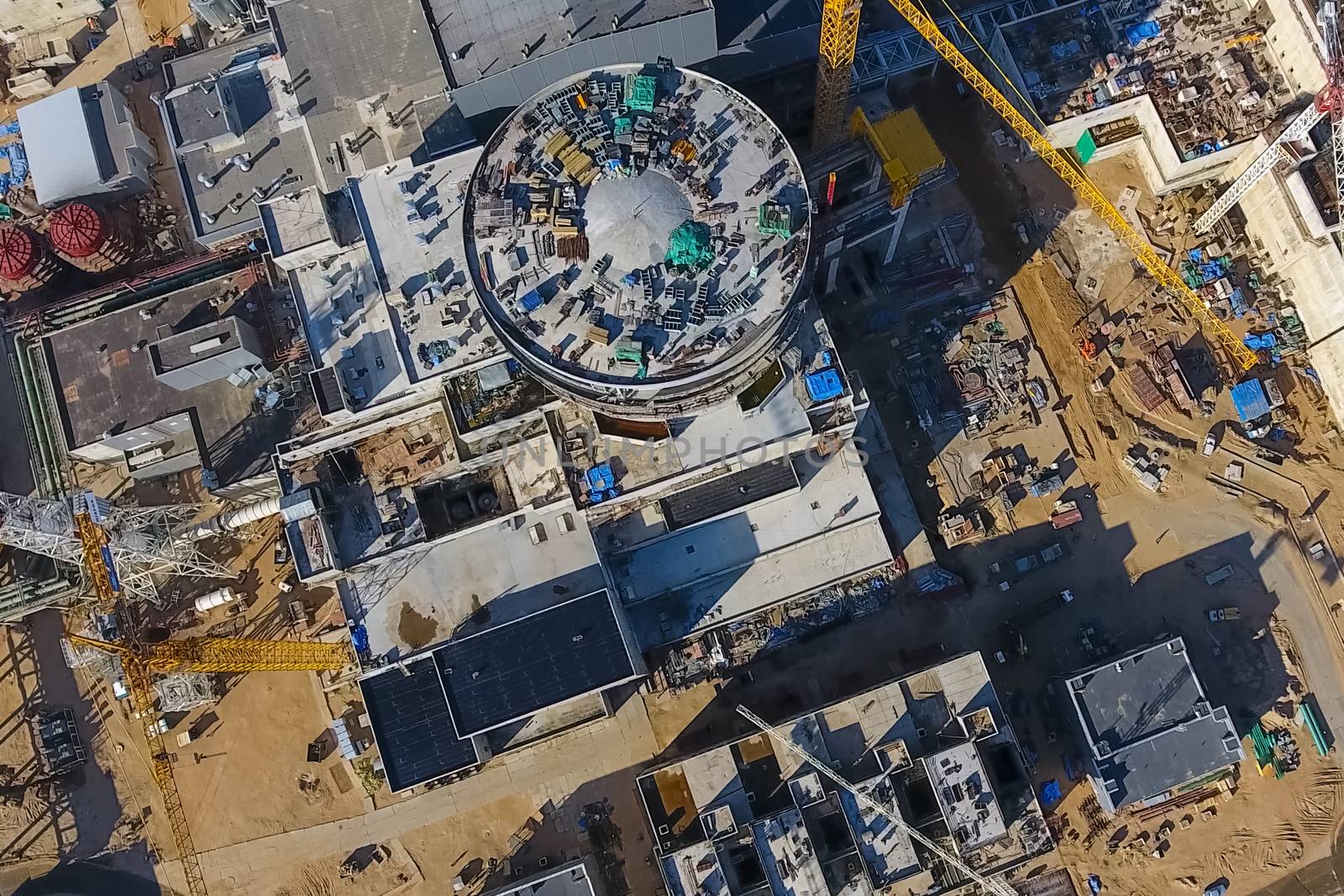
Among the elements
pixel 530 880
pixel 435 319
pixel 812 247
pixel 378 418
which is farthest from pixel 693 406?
pixel 530 880

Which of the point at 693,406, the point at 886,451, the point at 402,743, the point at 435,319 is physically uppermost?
the point at 435,319

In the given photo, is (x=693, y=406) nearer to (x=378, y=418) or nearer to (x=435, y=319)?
(x=435, y=319)

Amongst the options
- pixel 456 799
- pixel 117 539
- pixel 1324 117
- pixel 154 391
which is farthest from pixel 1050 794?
pixel 154 391

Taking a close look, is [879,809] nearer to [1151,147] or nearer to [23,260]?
[1151,147]

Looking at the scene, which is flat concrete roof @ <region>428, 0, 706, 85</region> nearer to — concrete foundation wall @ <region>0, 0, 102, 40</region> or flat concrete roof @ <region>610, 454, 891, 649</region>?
flat concrete roof @ <region>610, 454, 891, 649</region>

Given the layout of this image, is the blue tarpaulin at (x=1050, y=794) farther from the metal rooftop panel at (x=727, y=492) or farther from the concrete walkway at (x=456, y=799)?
the concrete walkway at (x=456, y=799)

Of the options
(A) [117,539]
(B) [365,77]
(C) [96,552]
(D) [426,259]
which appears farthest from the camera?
(B) [365,77]

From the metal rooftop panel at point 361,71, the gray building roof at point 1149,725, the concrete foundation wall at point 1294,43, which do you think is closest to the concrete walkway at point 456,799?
the gray building roof at point 1149,725
